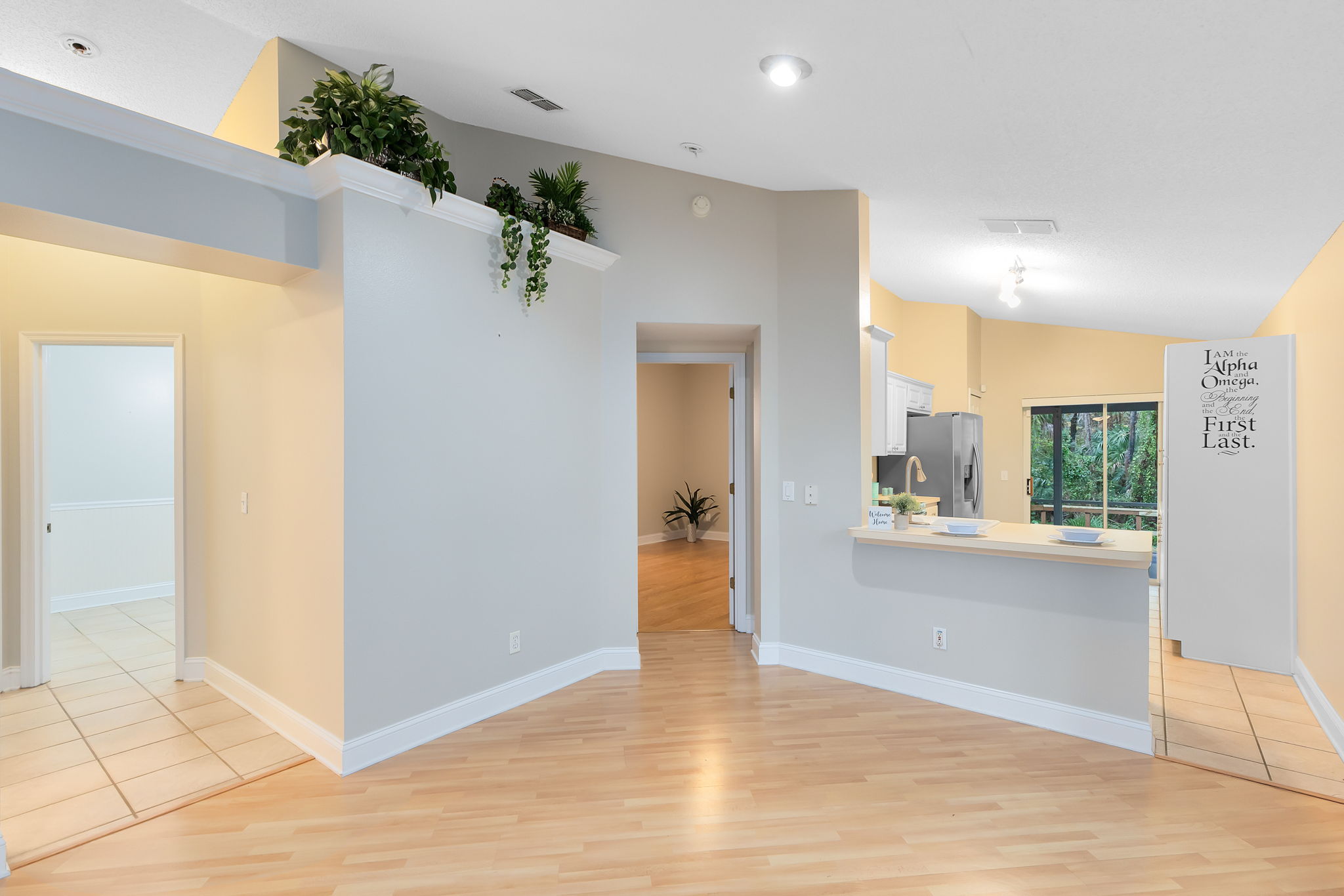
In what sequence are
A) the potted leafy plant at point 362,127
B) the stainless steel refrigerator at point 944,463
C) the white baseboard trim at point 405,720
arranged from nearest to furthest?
the potted leafy plant at point 362,127 → the white baseboard trim at point 405,720 → the stainless steel refrigerator at point 944,463

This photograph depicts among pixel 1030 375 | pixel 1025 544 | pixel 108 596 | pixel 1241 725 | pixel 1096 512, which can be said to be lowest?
pixel 1241 725

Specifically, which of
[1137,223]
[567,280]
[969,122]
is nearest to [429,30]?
[567,280]

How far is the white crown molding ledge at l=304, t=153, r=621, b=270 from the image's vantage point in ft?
9.37

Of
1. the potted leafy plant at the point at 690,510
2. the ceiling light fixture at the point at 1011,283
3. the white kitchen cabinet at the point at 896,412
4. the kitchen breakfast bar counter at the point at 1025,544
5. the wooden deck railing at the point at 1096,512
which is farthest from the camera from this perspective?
the potted leafy plant at the point at 690,510

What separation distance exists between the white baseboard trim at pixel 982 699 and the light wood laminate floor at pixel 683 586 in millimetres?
1180

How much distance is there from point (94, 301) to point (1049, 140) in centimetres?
506

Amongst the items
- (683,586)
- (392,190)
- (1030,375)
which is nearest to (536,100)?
(392,190)

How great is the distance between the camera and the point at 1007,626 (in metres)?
3.46

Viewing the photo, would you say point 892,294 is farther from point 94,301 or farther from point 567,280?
point 94,301

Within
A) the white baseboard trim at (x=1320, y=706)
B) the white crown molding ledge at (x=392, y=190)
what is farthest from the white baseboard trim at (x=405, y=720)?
the white baseboard trim at (x=1320, y=706)

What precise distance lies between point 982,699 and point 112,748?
4.22m

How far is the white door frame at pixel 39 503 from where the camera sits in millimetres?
3824

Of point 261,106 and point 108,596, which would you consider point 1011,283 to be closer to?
point 261,106

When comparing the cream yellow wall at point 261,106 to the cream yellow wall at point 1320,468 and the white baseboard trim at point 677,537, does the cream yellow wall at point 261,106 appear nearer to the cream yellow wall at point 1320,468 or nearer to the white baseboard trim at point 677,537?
the cream yellow wall at point 1320,468
